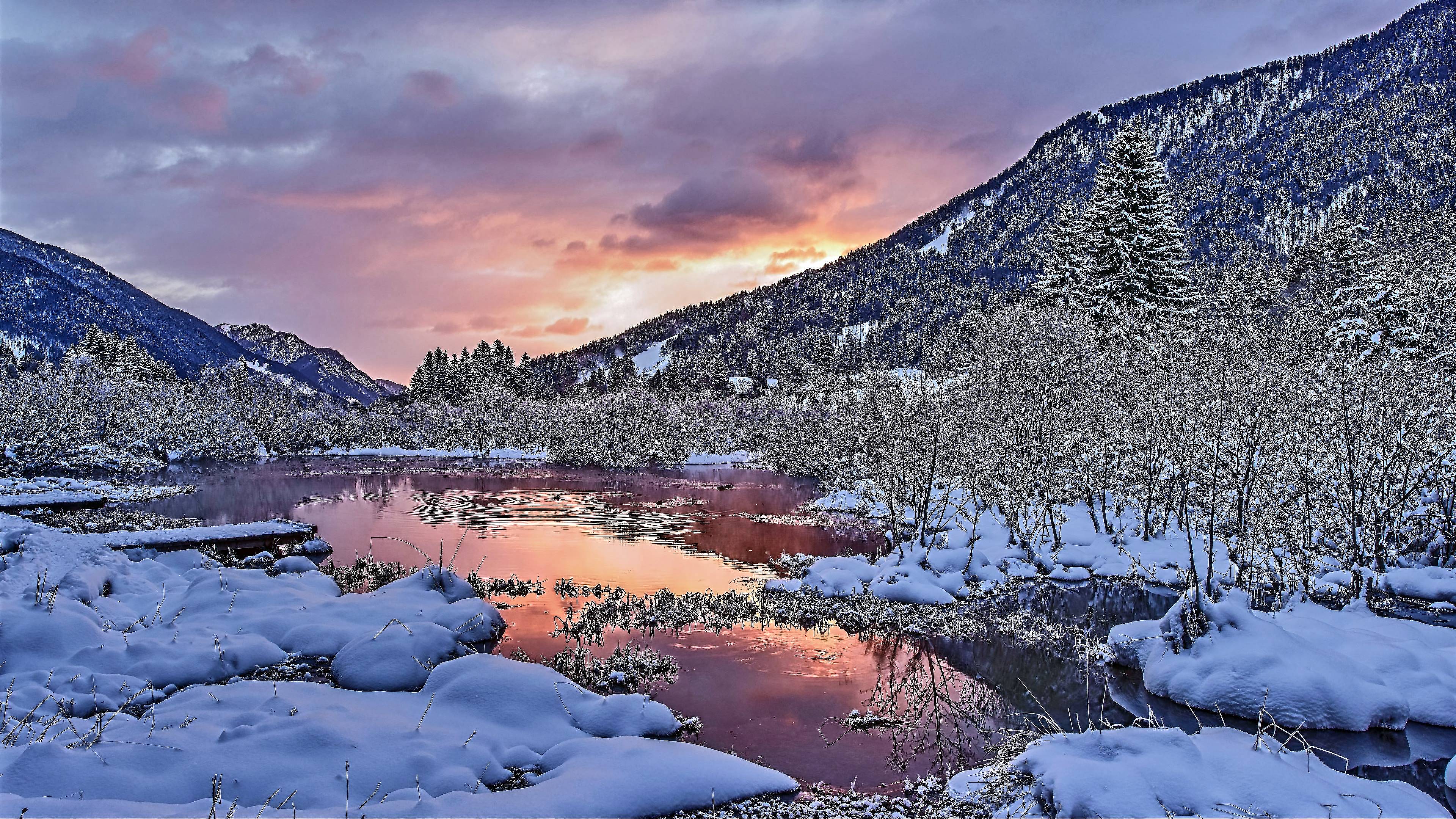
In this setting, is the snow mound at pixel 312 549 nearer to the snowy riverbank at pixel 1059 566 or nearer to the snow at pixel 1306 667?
the snowy riverbank at pixel 1059 566

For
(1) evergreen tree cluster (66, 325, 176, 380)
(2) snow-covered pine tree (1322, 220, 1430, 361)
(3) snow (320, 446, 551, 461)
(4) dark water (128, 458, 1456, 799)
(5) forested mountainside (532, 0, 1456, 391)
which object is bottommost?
(4) dark water (128, 458, 1456, 799)

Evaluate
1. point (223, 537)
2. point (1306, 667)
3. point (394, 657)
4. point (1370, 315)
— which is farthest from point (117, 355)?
point (1370, 315)

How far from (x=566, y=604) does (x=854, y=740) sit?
835cm

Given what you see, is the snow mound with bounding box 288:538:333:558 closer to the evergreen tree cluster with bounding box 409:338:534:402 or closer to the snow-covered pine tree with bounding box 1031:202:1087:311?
the snow-covered pine tree with bounding box 1031:202:1087:311

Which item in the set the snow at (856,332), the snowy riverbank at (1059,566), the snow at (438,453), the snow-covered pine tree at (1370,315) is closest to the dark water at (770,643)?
the snowy riverbank at (1059,566)

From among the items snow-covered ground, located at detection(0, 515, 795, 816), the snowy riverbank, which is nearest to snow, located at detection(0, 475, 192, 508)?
snow-covered ground, located at detection(0, 515, 795, 816)

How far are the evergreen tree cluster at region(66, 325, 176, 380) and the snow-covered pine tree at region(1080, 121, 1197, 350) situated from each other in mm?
71222

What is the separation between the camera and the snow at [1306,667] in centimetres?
933

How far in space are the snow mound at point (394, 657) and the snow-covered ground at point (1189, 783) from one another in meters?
7.40

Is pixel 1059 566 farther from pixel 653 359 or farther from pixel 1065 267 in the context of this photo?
pixel 653 359

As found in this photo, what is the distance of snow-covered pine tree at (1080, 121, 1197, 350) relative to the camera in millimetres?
30812

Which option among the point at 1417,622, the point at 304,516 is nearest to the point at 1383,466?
the point at 1417,622

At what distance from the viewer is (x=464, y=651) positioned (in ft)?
35.7

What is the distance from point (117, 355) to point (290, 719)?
274 ft
